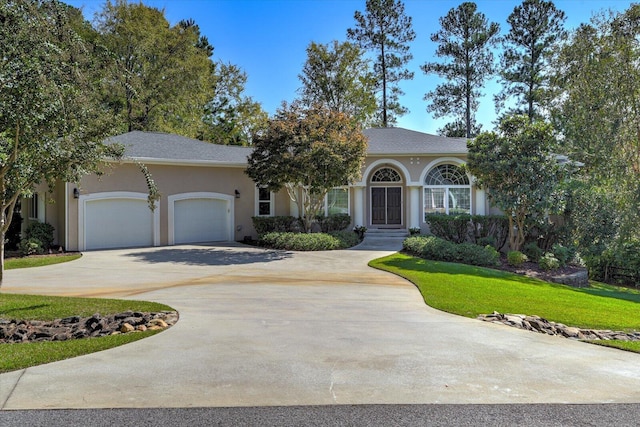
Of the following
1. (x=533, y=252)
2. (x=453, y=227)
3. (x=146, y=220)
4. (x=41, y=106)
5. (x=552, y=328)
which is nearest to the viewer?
(x=41, y=106)

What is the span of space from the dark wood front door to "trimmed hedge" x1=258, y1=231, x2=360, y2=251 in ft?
9.56

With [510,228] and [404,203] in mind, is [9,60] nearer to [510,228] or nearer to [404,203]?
[510,228]

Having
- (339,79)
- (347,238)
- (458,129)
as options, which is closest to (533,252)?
(347,238)

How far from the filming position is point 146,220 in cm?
1805

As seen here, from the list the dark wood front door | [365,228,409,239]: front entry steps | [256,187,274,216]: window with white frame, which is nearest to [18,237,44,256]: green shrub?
[256,187,274,216]: window with white frame

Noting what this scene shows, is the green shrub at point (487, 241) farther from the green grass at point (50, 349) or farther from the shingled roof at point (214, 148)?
the green grass at point (50, 349)

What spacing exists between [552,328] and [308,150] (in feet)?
34.9

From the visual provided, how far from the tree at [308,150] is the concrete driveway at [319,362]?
7.69m

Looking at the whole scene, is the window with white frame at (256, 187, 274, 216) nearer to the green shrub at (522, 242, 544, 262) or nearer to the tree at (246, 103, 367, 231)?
the tree at (246, 103, 367, 231)

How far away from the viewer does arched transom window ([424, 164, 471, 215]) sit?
1948cm

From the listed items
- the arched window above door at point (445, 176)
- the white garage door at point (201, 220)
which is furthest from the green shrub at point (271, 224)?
the arched window above door at point (445, 176)

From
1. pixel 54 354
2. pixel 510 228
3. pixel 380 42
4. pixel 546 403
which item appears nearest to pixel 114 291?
pixel 54 354

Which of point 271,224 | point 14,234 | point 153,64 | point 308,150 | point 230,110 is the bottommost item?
point 14,234

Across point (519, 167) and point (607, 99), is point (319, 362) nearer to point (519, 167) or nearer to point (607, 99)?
point (519, 167)
